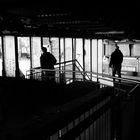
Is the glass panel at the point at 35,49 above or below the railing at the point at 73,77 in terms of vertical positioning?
above

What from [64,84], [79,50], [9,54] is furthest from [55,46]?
[64,84]

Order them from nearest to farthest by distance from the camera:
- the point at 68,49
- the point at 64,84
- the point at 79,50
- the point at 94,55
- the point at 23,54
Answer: the point at 64,84
the point at 23,54
the point at 68,49
the point at 79,50
the point at 94,55

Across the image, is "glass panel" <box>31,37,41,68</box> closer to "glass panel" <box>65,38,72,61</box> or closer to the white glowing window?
"glass panel" <box>65,38,72,61</box>

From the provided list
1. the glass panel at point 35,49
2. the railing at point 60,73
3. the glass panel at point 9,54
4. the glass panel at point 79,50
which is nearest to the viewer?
the railing at point 60,73

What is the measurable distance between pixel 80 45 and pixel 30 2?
11.5m

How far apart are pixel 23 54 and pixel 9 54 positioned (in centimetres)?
76

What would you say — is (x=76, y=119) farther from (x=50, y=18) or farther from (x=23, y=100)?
(x=23, y=100)

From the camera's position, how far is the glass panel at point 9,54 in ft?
31.4

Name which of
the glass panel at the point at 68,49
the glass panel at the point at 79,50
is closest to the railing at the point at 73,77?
the glass panel at the point at 68,49

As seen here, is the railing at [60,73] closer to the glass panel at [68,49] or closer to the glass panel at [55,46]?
the glass panel at [68,49]

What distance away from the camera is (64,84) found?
705 cm

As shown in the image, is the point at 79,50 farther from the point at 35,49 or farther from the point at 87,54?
the point at 35,49

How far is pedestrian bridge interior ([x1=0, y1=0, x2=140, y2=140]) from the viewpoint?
169 cm

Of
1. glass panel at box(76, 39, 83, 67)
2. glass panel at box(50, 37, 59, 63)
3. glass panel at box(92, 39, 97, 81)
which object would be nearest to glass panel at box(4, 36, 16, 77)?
glass panel at box(50, 37, 59, 63)
